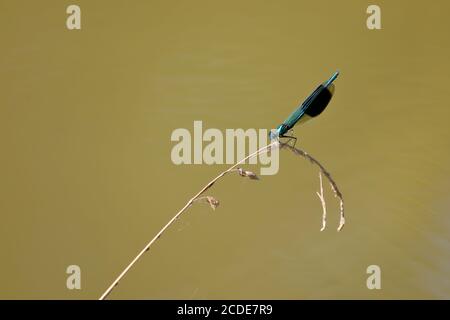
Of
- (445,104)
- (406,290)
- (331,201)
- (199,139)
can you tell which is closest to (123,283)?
(199,139)

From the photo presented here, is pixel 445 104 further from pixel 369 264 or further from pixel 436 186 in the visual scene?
pixel 369 264

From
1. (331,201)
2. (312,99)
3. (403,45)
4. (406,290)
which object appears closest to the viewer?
(312,99)

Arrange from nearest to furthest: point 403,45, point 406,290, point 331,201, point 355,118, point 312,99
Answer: point 312,99, point 406,290, point 331,201, point 355,118, point 403,45

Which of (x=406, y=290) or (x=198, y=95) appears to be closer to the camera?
(x=406, y=290)

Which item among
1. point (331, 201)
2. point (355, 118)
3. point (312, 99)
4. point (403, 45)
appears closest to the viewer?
point (312, 99)

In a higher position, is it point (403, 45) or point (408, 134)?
point (403, 45)

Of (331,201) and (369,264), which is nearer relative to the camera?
(369,264)

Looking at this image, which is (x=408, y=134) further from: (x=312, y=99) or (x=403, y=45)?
(x=312, y=99)

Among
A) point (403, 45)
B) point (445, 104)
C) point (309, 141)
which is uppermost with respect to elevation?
point (403, 45)

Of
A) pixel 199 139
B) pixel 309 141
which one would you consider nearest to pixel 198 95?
pixel 199 139
